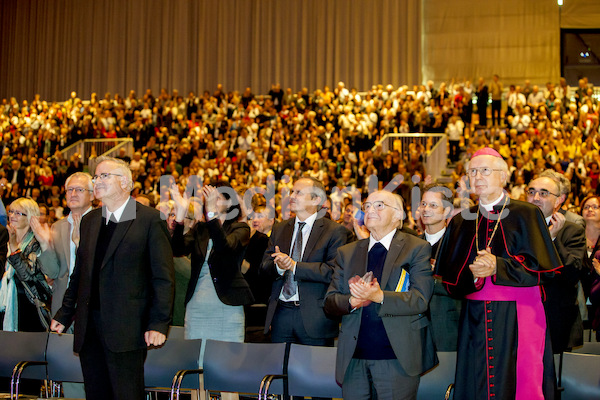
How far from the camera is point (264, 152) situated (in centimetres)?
1770

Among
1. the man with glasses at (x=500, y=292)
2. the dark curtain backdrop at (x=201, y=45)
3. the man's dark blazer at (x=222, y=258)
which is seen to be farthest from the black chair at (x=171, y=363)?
the dark curtain backdrop at (x=201, y=45)

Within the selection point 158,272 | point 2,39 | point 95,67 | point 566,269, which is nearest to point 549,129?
point 566,269

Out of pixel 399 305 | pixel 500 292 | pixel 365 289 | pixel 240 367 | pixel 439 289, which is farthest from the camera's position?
pixel 240 367

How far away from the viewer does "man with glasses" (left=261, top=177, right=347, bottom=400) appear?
4902mm

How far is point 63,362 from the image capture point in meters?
5.22

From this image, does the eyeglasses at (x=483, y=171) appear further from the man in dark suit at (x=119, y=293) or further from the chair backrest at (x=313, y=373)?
the man in dark suit at (x=119, y=293)

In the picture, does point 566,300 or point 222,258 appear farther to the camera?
point 222,258

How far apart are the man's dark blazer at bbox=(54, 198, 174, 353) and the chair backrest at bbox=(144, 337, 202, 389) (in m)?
0.97

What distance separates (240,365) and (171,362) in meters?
0.52

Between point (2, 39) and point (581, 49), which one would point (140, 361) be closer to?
point (581, 49)

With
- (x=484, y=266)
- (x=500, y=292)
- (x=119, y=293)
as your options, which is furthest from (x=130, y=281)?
(x=500, y=292)

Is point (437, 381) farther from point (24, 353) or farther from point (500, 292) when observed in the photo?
point (24, 353)

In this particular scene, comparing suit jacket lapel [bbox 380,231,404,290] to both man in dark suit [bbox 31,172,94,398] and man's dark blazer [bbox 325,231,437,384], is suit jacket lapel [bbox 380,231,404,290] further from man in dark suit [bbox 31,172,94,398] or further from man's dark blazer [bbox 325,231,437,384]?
man in dark suit [bbox 31,172,94,398]

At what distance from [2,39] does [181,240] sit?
2643 cm
